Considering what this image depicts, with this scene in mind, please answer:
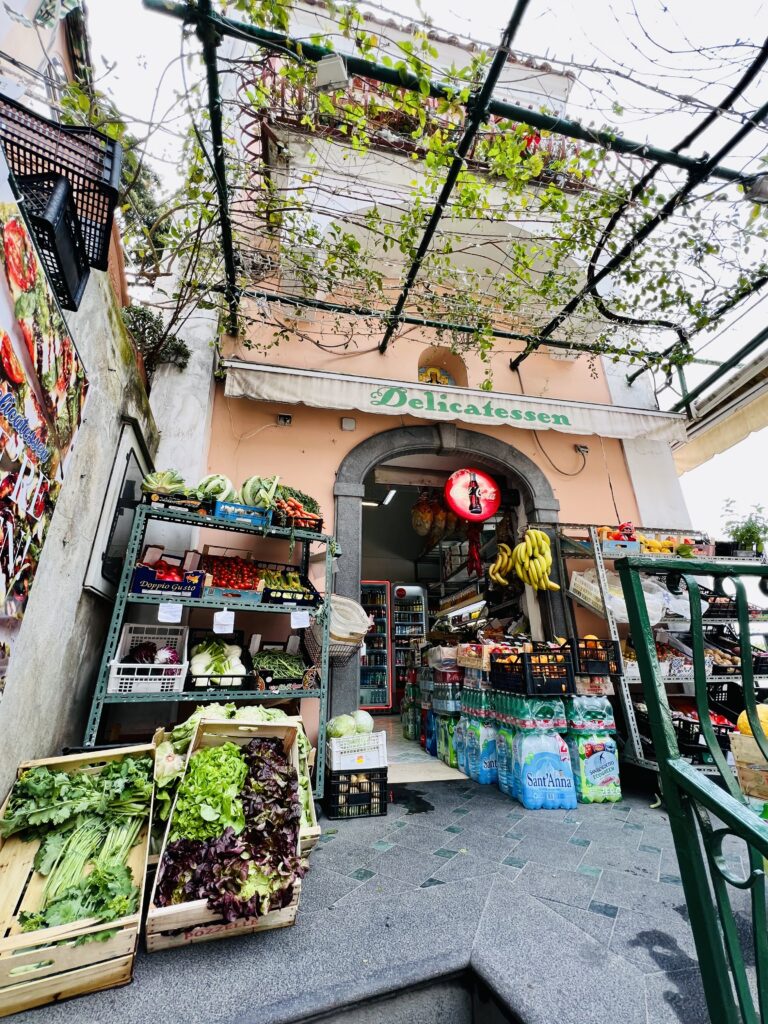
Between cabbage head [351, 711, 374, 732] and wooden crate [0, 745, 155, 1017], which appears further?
cabbage head [351, 711, 374, 732]

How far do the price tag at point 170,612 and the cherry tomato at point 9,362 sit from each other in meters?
2.04

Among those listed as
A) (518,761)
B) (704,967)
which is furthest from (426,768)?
(704,967)

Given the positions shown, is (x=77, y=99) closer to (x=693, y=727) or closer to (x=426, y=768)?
(x=426, y=768)

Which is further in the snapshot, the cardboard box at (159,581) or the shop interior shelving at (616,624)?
the shop interior shelving at (616,624)

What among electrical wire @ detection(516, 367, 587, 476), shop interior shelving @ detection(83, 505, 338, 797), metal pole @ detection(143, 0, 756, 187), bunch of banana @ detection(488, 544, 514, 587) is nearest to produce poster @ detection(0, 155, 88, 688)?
shop interior shelving @ detection(83, 505, 338, 797)

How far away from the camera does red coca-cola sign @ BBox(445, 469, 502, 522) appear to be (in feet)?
19.4

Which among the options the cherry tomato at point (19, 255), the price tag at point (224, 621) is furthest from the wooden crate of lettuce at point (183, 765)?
the cherry tomato at point (19, 255)

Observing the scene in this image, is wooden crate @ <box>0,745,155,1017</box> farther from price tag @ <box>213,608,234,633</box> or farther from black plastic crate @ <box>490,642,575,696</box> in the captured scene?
black plastic crate @ <box>490,642,575,696</box>

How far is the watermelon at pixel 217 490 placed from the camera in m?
3.93

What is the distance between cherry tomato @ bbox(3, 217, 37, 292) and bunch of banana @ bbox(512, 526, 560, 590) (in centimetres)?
528

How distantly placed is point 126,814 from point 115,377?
112 inches

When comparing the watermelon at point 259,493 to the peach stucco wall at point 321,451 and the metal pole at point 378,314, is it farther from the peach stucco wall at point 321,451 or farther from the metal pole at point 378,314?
the metal pole at point 378,314

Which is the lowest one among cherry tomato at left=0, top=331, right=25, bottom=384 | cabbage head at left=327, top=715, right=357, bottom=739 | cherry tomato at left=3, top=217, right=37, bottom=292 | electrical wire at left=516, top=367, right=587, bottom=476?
cabbage head at left=327, top=715, right=357, bottom=739

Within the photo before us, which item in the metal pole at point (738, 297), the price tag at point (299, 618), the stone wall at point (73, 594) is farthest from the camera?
the metal pole at point (738, 297)
